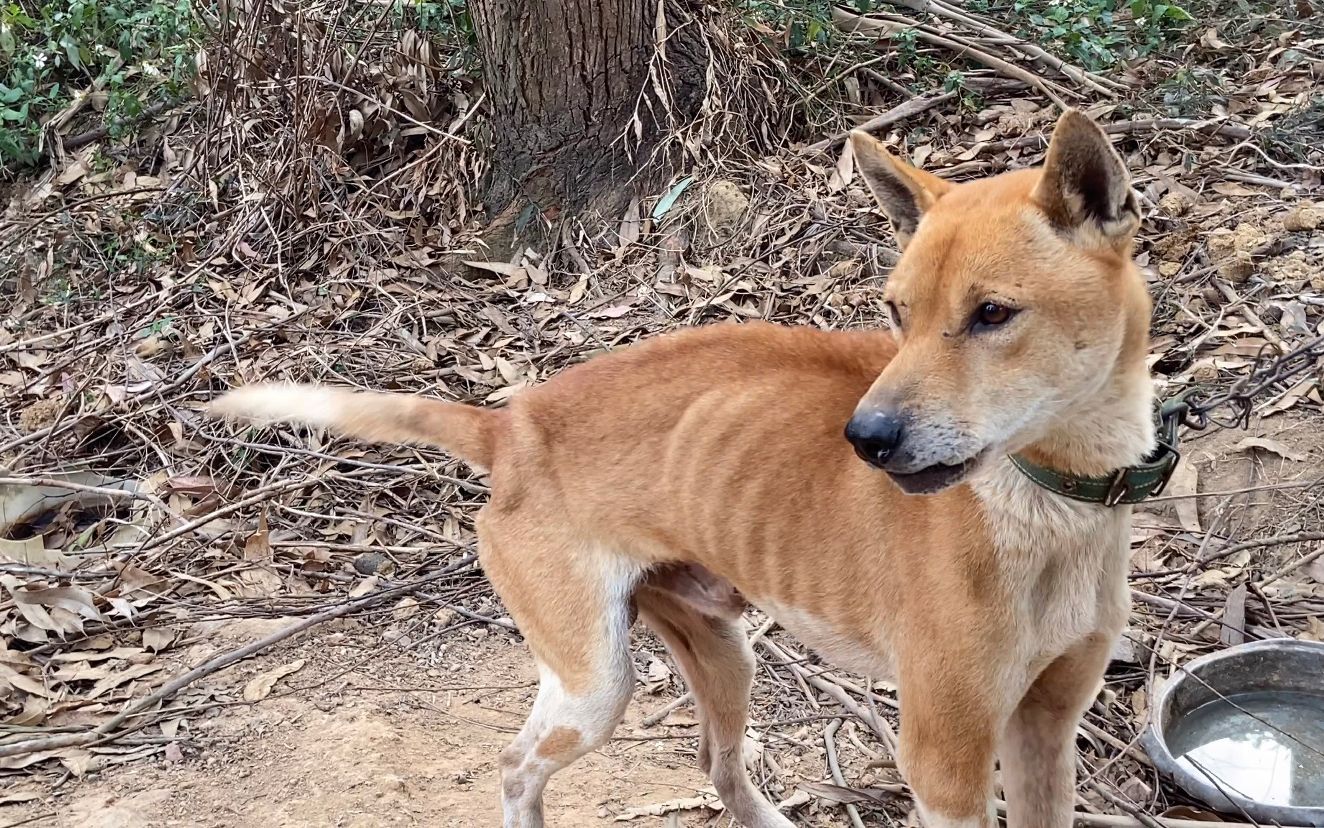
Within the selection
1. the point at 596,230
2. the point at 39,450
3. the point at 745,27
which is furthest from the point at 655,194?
the point at 39,450

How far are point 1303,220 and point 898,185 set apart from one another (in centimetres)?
336

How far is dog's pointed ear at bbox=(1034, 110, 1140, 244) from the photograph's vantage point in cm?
248

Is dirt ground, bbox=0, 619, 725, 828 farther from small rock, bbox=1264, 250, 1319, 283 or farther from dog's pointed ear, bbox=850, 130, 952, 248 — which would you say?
small rock, bbox=1264, 250, 1319, 283

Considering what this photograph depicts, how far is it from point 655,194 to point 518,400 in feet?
11.6

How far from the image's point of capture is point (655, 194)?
22.3 feet

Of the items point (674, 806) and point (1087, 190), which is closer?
point (1087, 190)

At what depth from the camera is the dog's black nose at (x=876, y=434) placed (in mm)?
2400

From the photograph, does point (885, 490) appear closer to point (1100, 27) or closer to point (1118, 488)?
point (1118, 488)

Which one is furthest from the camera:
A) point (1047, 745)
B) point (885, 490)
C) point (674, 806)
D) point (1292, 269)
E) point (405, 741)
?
point (1292, 269)

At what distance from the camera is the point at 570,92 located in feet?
21.8

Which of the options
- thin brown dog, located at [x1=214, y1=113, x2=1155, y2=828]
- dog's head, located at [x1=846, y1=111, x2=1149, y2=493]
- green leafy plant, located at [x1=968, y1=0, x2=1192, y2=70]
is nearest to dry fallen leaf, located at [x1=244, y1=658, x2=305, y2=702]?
thin brown dog, located at [x1=214, y1=113, x2=1155, y2=828]

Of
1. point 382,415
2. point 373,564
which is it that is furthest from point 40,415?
point 382,415

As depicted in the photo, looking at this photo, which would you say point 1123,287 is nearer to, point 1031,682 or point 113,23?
point 1031,682

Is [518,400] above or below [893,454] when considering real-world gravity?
below
